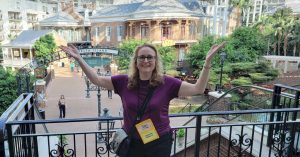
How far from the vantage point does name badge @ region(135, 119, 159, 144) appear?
2215 millimetres

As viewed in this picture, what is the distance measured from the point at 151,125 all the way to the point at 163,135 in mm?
172

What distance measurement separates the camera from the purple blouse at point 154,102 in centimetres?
220

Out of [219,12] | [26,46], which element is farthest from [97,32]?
[219,12]

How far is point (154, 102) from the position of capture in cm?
219

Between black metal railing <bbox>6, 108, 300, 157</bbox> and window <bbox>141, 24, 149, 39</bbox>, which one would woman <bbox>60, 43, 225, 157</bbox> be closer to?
black metal railing <bbox>6, 108, 300, 157</bbox>

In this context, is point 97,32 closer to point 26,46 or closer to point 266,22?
point 26,46

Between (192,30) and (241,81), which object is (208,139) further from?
(192,30)

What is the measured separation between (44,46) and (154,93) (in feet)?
102

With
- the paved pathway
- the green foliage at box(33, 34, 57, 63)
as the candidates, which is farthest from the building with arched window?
the paved pathway

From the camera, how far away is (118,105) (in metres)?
16.3

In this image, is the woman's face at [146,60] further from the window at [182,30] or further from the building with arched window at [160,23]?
the window at [182,30]

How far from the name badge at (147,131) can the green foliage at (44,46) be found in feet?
97.2

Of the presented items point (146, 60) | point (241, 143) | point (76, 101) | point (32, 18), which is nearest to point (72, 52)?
point (146, 60)

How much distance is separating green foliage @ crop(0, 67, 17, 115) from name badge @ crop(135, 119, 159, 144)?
11.8m
